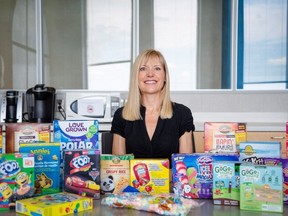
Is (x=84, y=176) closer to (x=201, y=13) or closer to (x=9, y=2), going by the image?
(x=201, y=13)

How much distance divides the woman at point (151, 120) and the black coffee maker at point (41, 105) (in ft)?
4.70

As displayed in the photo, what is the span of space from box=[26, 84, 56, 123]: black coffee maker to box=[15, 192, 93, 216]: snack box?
2.22 m

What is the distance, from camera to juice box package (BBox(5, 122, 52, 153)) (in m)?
1.32

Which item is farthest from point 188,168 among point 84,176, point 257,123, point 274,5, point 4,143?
point 274,5

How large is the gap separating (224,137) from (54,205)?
29.3 inches

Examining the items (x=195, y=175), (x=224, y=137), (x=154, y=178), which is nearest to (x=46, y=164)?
(x=154, y=178)

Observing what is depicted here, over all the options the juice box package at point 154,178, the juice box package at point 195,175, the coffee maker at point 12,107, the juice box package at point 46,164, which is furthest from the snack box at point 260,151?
the coffee maker at point 12,107

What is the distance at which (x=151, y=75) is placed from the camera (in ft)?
6.34

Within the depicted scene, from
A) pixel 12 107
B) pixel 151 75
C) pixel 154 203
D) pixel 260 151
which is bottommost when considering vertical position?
pixel 154 203

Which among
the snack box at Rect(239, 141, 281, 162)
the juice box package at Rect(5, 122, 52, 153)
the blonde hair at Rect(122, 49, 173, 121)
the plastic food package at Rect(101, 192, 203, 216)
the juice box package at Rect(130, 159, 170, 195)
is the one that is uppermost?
the blonde hair at Rect(122, 49, 173, 121)

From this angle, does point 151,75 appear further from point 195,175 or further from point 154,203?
point 154,203

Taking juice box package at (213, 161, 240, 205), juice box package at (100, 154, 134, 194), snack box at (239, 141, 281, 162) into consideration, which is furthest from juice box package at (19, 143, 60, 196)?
snack box at (239, 141, 281, 162)

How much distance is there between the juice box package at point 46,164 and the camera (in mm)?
1212

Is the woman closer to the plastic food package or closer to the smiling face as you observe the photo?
the smiling face
